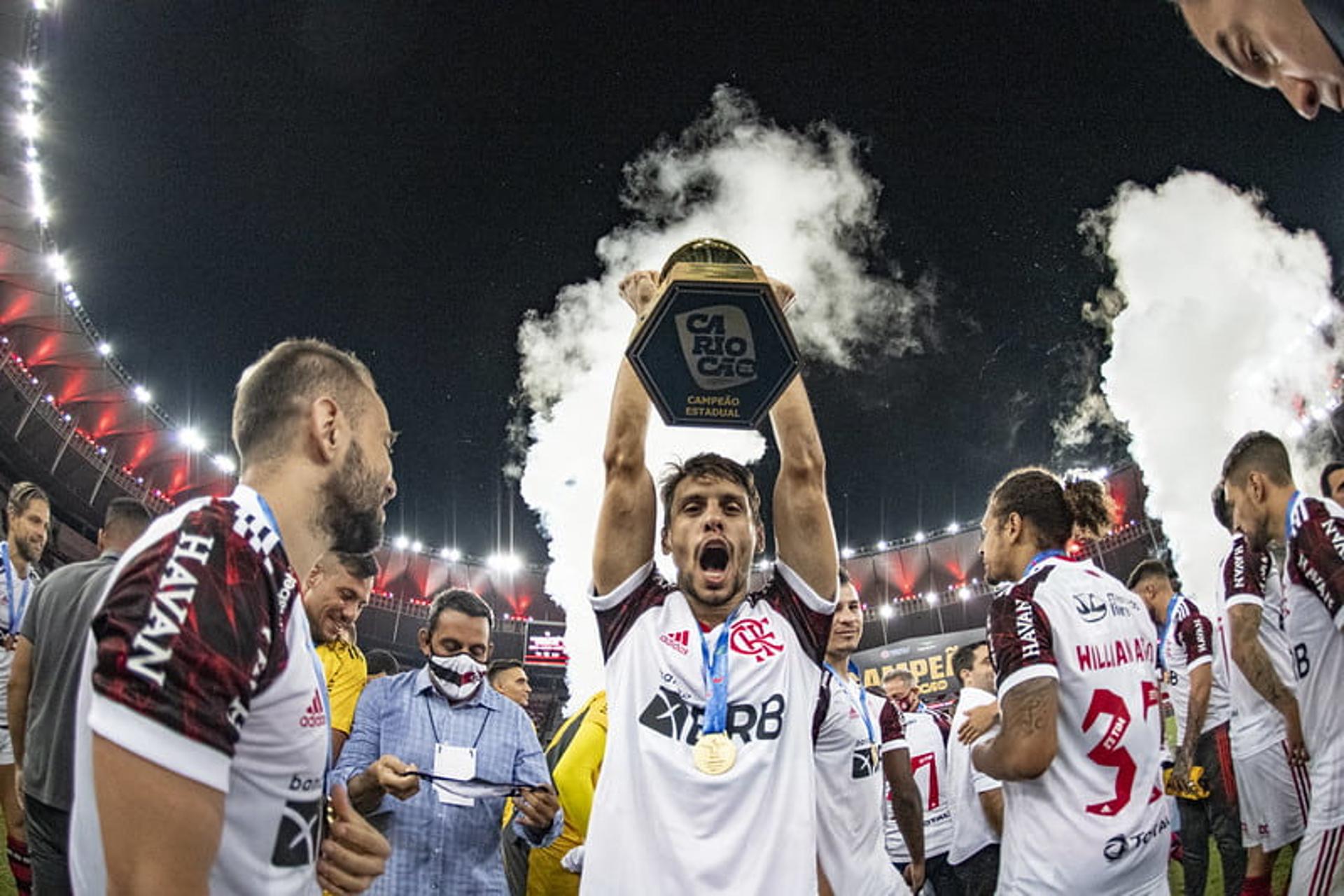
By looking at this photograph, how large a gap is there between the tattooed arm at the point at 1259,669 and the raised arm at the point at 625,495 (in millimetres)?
3892

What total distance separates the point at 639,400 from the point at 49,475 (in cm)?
4389

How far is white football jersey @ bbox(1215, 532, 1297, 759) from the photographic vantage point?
545cm

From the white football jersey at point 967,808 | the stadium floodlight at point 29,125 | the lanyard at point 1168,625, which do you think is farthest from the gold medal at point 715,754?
the stadium floodlight at point 29,125

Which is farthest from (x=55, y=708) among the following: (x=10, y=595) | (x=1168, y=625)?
(x=1168, y=625)

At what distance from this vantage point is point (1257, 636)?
5.51m

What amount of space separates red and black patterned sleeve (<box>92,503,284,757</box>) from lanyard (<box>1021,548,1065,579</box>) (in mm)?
3307

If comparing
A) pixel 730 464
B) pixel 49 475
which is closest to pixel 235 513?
pixel 730 464

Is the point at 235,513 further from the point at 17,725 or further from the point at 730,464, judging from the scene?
the point at 17,725

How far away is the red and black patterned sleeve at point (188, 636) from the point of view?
5.02 feet

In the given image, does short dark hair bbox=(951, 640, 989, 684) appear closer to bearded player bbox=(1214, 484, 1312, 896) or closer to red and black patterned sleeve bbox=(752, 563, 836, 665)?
bearded player bbox=(1214, 484, 1312, 896)

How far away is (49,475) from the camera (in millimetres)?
38719

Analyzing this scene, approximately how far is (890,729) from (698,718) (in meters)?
3.67

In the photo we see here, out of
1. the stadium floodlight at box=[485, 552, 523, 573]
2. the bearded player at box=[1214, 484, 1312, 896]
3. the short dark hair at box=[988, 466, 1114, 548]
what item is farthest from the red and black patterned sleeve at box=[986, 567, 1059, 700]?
the stadium floodlight at box=[485, 552, 523, 573]

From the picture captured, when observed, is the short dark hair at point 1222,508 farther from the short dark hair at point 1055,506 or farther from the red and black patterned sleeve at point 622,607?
the red and black patterned sleeve at point 622,607
